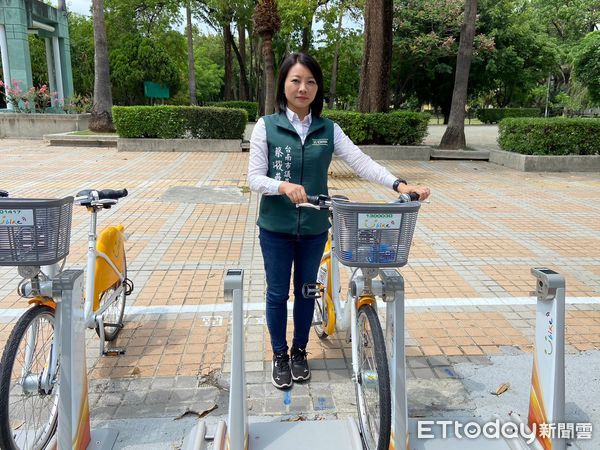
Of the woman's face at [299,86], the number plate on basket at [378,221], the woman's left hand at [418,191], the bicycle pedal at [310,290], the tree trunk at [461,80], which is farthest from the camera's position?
the tree trunk at [461,80]

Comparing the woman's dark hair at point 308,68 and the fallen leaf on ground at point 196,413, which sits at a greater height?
the woman's dark hair at point 308,68

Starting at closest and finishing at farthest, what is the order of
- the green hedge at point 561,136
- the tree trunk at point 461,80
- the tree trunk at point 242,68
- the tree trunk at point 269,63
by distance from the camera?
the green hedge at point 561,136
the tree trunk at point 461,80
the tree trunk at point 269,63
the tree trunk at point 242,68

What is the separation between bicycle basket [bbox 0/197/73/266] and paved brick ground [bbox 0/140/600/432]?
3.64 feet

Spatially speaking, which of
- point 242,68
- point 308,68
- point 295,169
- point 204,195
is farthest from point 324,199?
point 242,68

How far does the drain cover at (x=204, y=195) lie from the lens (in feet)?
28.1

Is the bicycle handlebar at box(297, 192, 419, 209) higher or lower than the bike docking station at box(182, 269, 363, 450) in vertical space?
higher

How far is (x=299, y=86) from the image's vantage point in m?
2.76

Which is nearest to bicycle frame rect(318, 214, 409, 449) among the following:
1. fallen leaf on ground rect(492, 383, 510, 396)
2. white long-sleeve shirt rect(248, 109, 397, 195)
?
white long-sleeve shirt rect(248, 109, 397, 195)

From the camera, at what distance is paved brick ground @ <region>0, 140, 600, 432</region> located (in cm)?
322

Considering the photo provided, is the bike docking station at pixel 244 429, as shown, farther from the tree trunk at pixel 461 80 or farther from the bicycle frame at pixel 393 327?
the tree trunk at pixel 461 80

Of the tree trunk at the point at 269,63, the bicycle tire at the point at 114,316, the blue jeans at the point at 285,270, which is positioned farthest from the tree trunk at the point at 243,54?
the blue jeans at the point at 285,270

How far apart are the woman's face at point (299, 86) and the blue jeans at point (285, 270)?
2.36 ft

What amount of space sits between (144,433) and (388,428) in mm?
1278

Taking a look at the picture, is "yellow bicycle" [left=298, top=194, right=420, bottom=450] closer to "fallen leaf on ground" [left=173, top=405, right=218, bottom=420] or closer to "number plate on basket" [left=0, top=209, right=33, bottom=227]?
"fallen leaf on ground" [left=173, top=405, right=218, bottom=420]
